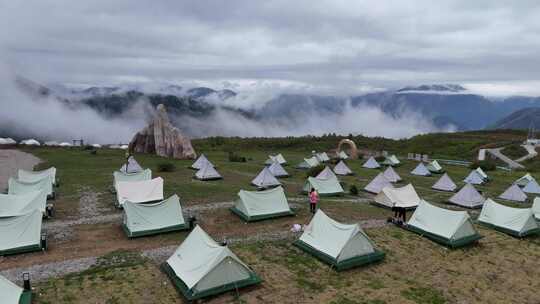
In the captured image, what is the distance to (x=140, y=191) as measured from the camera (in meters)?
24.6

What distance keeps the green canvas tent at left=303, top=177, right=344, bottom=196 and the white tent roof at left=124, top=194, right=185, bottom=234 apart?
12.6 metres

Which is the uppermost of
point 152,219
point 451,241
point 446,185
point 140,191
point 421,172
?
point 451,241

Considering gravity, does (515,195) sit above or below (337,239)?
below

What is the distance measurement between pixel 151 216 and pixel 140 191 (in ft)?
19.8

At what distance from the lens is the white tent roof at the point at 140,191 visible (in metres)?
23.8

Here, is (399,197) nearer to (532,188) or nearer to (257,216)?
(257,216)

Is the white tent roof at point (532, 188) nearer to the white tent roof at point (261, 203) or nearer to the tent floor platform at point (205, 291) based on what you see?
the white tent roof at point (261, 203)

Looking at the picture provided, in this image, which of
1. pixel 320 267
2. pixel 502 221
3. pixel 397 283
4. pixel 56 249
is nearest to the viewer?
pixel 397 283

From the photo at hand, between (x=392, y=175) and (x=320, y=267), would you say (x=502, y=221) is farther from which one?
(x=392, y=175)

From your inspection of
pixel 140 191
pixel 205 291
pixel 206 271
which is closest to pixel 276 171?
pixel 140 191

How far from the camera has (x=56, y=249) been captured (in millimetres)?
16641

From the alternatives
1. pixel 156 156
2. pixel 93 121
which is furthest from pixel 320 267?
pixel 93 121

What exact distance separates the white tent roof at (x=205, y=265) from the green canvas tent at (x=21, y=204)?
1099 centimetres

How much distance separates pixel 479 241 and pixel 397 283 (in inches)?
316
